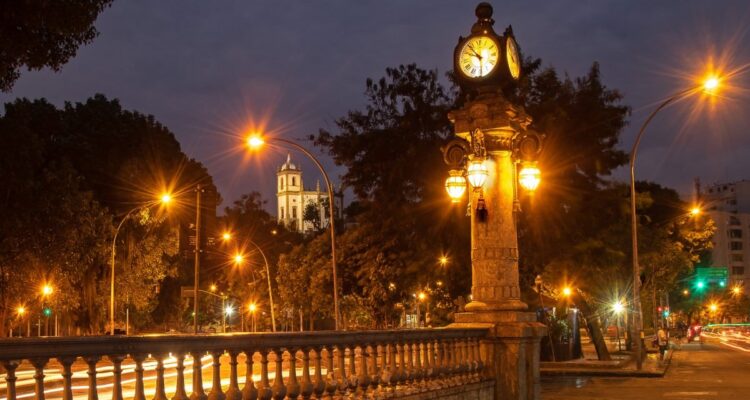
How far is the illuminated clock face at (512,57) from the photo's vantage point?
13.5m

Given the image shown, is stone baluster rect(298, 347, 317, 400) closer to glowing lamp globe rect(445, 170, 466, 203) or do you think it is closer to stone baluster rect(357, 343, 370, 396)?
stone baluster rect(357, 343, 370, 396)

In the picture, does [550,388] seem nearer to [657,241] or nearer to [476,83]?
[476,83]

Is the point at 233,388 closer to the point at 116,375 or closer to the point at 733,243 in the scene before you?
the point at 116,375

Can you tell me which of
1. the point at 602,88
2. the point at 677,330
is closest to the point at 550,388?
the point at 602,88

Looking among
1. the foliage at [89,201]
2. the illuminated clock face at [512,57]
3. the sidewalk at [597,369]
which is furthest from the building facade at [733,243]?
the illuminated clock face at [512,57]

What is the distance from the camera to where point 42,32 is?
37.9 feet

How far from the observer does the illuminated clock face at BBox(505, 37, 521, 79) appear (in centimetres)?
1353

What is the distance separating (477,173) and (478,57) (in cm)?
215

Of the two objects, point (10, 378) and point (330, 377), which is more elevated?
point (10, 378)

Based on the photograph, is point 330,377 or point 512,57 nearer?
point 330,377

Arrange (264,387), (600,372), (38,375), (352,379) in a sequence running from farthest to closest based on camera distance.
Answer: (600,372) → (352,379) → (264,387) → (38,375)

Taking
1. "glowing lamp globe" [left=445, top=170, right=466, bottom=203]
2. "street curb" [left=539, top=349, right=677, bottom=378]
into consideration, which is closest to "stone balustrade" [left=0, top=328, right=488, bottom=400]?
"glowing lamp globe" [left=445, top=170, right=466, bottom=203]

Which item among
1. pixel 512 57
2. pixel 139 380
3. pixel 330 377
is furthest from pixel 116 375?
pixel 512 57

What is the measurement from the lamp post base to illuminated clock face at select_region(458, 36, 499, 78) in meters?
3.77
